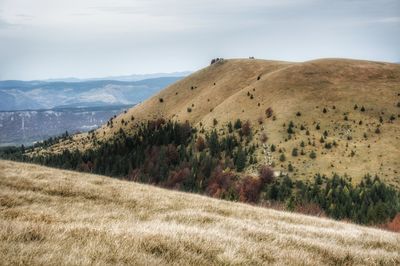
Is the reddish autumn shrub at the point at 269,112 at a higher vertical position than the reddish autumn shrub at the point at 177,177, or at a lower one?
higher

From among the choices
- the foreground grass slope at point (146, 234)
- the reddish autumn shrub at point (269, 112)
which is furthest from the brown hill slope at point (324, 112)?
the foreground grass slope at point (146, 234)

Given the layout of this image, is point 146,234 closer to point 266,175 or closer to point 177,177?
point 266,175

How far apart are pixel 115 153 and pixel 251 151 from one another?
76.6m

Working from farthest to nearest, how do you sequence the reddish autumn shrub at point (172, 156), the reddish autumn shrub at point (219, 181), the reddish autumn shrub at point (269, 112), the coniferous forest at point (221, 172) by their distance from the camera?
the reddish autumn shrub at point (172, 156), the reddish autumn shrub at point (269, 112), the reddish autumn shrub at point (219, 181), the coniferous forest at point (221, 172)

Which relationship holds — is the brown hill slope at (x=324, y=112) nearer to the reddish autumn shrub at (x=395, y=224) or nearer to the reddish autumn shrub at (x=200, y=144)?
the reddish autumn shrub at (x=200, y=144)

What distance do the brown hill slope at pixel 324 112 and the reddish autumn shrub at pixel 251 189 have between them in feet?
23.7

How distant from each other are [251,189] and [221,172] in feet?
55.6

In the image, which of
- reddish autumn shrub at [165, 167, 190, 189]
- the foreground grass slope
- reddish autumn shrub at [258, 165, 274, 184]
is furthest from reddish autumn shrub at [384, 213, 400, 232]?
reddish autumn shrub at [165, 167, 190, 189]

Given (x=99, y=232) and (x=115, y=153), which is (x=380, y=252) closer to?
(x=99, y=232)

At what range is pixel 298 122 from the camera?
12719 centimetres

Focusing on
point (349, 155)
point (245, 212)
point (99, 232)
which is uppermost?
point (99, 232)

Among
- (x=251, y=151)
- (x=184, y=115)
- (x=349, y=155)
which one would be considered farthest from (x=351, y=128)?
(x=184, y=115)

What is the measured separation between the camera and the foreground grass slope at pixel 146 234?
8.08 metres

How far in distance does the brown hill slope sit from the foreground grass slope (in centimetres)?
9215
